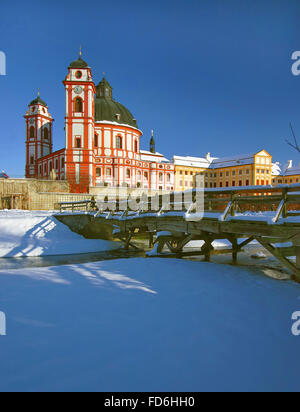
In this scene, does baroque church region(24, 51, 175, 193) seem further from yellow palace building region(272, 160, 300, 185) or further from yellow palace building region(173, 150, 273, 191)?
yellow palace building region(272, 160, 300, 185)

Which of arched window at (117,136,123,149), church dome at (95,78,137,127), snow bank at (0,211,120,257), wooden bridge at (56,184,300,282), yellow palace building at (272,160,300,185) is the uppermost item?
church dome at (95,78,137,127)

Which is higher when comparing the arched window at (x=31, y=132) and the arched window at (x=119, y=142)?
the arched window at (x=31, y=132)

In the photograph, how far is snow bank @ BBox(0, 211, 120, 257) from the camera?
14.6 meters

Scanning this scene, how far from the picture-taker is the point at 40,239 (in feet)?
53.2

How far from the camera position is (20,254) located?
14039mm

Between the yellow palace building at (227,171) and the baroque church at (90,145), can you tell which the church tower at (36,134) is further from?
the yellow palace building at (227,171)

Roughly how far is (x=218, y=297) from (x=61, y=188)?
32478 mm

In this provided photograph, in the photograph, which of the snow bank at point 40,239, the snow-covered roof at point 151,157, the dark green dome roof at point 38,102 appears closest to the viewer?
the snow bank at point 40,239

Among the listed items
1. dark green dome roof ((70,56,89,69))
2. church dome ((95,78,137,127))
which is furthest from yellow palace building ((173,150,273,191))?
dark green dome roof ((70,56,89,69))

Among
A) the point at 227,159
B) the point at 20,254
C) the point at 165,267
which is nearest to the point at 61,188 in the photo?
the point at 20,254

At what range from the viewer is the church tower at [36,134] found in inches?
1861

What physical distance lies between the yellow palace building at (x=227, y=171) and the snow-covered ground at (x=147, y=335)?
4755cm

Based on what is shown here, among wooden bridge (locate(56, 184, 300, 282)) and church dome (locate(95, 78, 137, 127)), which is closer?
wooden bridge (locate(56, 184, 300, 282))

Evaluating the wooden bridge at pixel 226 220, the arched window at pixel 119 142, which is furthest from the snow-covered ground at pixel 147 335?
the arched window at pixel 119 142
